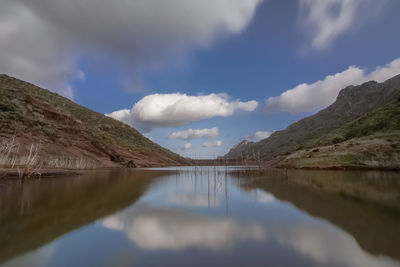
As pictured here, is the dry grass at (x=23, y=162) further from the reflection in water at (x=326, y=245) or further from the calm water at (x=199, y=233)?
the reflection in water at (x=326, y=245)

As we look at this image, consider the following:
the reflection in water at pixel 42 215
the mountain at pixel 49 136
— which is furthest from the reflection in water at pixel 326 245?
the mountain at pixel 49 136

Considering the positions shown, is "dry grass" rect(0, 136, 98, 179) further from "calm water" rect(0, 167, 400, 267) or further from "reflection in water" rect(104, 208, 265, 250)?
"reflection in water" rect(104, 208, 265, 250)

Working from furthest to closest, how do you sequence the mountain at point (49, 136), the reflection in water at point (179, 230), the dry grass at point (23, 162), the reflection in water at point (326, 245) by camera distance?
the mountain at point (49, 136), the dry grass at point (23, 162), the reflection in water at point (179, 230), the reflection in water at point (326, 245)

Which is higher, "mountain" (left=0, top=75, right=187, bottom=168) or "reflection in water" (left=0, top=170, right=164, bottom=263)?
"mountain" (left=0, top=75, right=187, bottom=168)

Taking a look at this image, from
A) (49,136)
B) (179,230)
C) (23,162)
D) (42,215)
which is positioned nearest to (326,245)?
(179,230)

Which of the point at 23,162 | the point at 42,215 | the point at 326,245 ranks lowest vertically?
the point at 326,245

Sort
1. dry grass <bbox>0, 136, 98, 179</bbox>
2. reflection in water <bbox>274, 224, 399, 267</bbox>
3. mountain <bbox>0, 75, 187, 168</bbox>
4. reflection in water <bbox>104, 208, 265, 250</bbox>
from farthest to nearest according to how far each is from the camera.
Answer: mountain <bbox>0, 75, 187, 168</bbox> → dry grass <bbox>0, 136, 98, 179</bbox> → reflection in water <bbox>104, 208, 265, 250</bbox> → reflection in water <bbox>274, 224, 399, 267</bbox>

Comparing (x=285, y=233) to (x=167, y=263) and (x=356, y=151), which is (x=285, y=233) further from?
(x=356, y=151)

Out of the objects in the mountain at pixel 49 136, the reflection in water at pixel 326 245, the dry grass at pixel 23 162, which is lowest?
the reflection in water at pixel 326 245

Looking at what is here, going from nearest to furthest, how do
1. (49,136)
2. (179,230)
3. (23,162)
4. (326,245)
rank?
(326,245)
(179,230)
(23,162)
(49,136)

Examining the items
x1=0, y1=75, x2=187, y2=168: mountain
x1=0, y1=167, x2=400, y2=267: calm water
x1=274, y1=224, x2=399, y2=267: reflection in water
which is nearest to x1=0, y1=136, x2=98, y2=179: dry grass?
x1=0, y1=75, x2=187, y2=168: mountain

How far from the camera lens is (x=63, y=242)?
16.3 feet

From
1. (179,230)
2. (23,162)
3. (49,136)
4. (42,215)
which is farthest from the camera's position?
(49,136)

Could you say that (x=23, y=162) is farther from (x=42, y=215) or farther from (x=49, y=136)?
(x=42, y=215)
